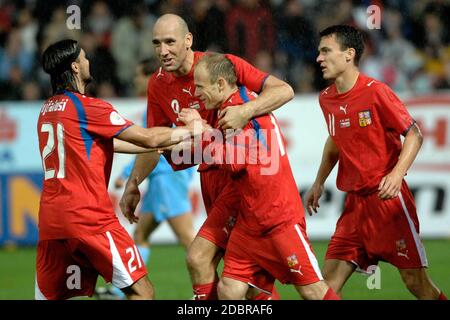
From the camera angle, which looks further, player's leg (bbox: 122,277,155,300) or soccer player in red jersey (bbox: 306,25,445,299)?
soccer player in red jersey (bbox: 306,25,445,299)

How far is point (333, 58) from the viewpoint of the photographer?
6730 mm

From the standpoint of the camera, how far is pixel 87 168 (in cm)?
617

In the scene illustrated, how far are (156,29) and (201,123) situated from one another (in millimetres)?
976

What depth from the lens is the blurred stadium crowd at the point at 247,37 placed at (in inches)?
514

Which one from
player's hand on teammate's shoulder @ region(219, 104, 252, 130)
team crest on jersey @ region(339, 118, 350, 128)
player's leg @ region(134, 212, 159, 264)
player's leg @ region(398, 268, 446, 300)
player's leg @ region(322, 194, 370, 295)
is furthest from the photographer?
player's leg @ region(134, 212, 159, 264)

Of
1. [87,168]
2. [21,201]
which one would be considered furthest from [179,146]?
[21,201]

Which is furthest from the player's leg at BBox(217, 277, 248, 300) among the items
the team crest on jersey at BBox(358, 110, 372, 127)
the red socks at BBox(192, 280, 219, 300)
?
the team crest on jersey at BBox(358, 110, 372, 127)

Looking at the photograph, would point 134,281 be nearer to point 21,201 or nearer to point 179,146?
point 179,146

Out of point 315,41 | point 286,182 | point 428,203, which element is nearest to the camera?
point 286,182

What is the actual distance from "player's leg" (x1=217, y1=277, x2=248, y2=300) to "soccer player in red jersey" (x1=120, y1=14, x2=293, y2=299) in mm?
312

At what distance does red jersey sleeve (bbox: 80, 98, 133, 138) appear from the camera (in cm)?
614

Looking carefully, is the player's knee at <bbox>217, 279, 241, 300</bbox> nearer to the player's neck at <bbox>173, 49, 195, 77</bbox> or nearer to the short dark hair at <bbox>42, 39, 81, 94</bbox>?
the player's neck at <bbox>173, 49, 195, 77</bbox>

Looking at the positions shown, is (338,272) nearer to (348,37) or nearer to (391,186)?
(391,186)
